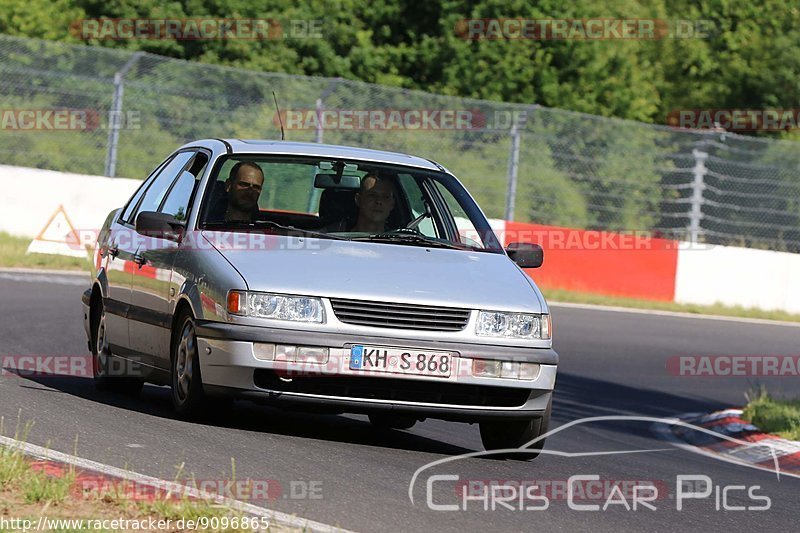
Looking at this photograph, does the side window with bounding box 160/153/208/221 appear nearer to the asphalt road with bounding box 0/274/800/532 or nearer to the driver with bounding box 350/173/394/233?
the driver with bounding box 350/173/394/233

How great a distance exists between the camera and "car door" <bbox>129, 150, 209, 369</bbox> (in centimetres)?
898

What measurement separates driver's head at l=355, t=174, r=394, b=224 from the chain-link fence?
49.0 ft

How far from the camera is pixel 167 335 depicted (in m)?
8.86

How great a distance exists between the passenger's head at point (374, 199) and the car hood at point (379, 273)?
0.49 m

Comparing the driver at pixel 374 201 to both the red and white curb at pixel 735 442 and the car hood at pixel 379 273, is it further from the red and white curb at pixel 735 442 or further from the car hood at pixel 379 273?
the red and white curb at pixel 735 442

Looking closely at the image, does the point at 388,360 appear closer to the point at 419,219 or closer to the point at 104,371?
the point at 419,219

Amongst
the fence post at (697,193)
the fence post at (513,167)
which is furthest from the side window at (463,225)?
the fence post at (697,193)

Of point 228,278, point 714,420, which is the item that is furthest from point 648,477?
point 714,420

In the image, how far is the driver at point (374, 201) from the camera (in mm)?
9359

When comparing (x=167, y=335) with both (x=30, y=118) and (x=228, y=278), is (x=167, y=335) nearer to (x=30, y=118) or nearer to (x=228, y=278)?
(x=228, y=278)

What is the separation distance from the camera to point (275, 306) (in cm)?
805

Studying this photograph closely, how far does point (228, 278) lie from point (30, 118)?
1752cm

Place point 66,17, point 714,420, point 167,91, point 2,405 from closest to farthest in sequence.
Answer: point 2,405 → point 714,420 → point 167,91 → point 66,17

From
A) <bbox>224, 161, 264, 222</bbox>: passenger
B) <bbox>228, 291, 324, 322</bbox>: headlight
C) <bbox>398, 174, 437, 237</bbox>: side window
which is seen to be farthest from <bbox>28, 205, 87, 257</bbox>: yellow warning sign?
<bbox>228, 291, 324, 322</bbox>: headlight
